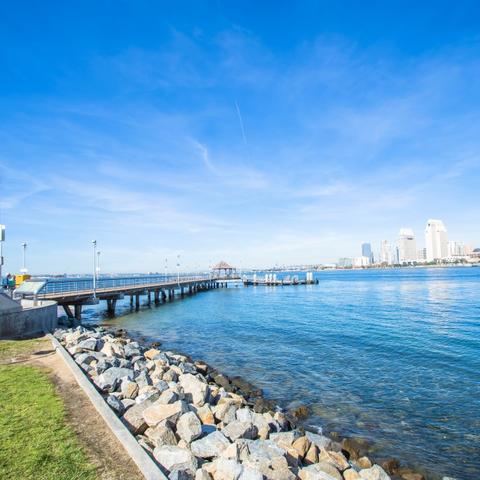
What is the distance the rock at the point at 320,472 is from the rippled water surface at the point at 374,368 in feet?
9.66

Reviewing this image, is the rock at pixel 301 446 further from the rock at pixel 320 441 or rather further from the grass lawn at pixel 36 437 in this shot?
the grass lawn at pixel 36 437

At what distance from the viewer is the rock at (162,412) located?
23.7 ft

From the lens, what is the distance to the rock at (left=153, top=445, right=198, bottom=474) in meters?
5.45

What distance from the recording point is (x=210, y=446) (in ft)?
21.0

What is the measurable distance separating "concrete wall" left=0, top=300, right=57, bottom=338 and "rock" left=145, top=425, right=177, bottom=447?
1069 cm

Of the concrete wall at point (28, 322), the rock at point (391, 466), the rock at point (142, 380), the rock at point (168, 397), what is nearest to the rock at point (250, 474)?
the rock at point (168, 397)

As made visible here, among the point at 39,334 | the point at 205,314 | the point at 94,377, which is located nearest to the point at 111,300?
the point at 205,314

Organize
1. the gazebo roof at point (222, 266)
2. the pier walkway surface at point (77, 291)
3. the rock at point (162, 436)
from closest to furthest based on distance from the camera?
the rock at point (162, 436), the pier walkway surface at point (77, 291), the gazebo roof at point (222, 266)

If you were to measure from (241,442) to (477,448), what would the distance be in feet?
20.5

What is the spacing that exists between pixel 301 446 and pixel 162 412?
2.77 metres

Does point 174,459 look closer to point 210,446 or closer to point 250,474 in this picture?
point 210,446

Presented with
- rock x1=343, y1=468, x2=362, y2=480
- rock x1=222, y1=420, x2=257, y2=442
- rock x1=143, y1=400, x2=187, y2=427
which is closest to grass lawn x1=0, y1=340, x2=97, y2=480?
rock x1=143, y1=400, x2=187, y2=427

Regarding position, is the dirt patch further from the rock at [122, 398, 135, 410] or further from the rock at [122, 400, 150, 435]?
the rock at [122, 398, 135, 410]

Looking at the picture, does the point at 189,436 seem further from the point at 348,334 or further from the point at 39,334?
the point at 348,334
